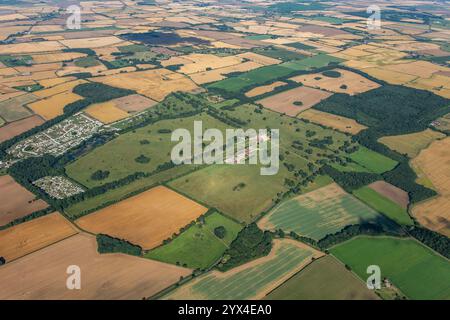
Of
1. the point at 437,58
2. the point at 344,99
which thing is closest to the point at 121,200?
the point at 344,99

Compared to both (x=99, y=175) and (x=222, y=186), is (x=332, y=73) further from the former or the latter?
(x=99, y=175)

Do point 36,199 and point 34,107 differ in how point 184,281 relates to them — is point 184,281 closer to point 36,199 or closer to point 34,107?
point 36,199

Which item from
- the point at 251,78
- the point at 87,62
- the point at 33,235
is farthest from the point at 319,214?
the point at 87,62

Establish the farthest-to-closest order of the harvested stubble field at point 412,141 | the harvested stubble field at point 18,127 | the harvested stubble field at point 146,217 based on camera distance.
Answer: the harvested stubble field at point 18,127
the harvested stubble field at point 412,141
the harvested stubble field at point 146,217

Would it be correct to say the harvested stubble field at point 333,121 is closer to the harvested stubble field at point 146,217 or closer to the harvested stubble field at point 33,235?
the harvested stubble field at point 146,217

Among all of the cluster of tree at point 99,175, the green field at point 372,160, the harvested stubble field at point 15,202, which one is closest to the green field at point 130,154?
the cluster of tree at point 99,175

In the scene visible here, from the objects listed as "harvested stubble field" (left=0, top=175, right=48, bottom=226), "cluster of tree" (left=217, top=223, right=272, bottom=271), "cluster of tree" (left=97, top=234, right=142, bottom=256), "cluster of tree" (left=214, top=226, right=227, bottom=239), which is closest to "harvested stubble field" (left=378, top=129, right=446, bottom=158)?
"cluster of tree" (left=217, top=223, right=272, bottom=271)
